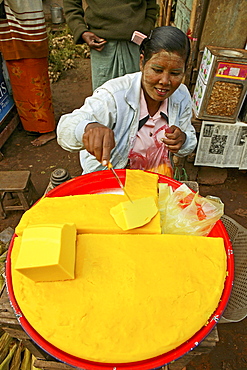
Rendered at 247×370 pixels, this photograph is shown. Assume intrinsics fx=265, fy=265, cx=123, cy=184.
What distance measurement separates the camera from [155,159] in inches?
71.2

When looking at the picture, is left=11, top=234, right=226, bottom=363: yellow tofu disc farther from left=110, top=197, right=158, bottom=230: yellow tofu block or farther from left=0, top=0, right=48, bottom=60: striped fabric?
left=0, top=0, right=48, bottom=60: striped fabric

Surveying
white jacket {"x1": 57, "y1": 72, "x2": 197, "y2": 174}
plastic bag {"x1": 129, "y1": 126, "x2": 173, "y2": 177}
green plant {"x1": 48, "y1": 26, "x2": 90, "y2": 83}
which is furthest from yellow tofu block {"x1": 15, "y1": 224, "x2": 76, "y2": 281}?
green plant {"x1": 48, "y1": 26, "x2": 90, "y2": 83}

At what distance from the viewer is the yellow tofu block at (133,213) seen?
1.09 m

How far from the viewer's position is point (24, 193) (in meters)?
2.87

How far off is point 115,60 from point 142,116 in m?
1.45

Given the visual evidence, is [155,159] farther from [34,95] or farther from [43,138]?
[43,138]

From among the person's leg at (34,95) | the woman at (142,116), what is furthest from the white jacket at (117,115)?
the person's leg at (34,95)

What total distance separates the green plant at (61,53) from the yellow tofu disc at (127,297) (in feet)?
18.6

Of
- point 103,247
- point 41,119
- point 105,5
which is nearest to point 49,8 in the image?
point 41,119

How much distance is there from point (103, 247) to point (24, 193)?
2.08 meters

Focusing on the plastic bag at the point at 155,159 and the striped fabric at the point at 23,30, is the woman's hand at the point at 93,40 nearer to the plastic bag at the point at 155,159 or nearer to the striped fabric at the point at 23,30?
the striped fabric at the point at 23,30

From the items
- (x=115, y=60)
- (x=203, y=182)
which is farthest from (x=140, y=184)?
(x=203, y=182)

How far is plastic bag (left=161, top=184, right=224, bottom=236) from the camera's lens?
3.99ft

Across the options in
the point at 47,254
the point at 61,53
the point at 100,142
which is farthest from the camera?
the point at 61,53
